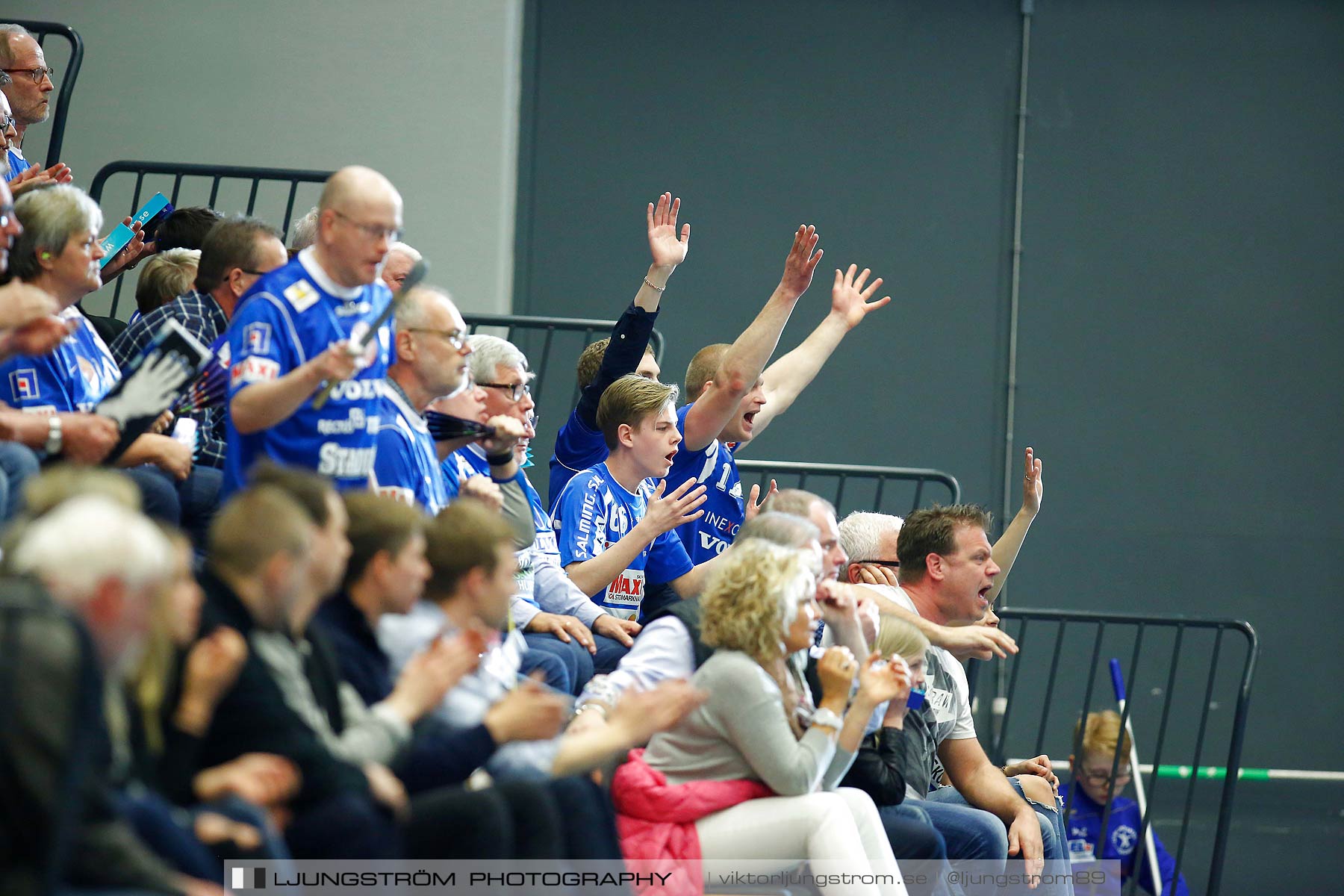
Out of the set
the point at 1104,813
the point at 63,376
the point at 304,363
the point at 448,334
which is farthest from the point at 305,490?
the point at 1104,813

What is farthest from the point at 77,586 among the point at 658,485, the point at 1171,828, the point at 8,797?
the point at 1171,828

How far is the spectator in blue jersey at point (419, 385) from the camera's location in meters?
3.34

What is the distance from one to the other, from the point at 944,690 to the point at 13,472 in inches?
101

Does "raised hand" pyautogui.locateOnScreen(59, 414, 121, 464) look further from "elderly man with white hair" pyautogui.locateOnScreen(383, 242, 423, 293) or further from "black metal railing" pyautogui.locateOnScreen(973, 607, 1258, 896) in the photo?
"black metal railing" pyautogui.locateOnScreen(973, 607, 1258, 896)

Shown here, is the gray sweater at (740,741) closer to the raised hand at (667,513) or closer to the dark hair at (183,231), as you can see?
the raised hand at (667,513)

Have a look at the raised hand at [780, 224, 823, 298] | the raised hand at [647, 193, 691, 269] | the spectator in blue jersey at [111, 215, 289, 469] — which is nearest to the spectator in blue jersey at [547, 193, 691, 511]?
the raised hand at [647, 193, 691, 269]

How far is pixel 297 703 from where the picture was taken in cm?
211

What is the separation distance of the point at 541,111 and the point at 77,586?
6311mm

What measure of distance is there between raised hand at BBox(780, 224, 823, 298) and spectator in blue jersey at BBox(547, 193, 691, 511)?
1.10ft

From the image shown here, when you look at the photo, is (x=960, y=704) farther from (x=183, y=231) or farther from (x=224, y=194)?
(x=224, y=194)

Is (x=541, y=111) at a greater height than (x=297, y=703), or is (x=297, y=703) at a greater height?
(x=541, y=111)

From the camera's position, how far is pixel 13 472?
9.50ft

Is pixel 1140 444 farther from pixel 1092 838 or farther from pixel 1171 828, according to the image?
pixel 1092 838

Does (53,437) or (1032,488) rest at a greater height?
(53,437)
